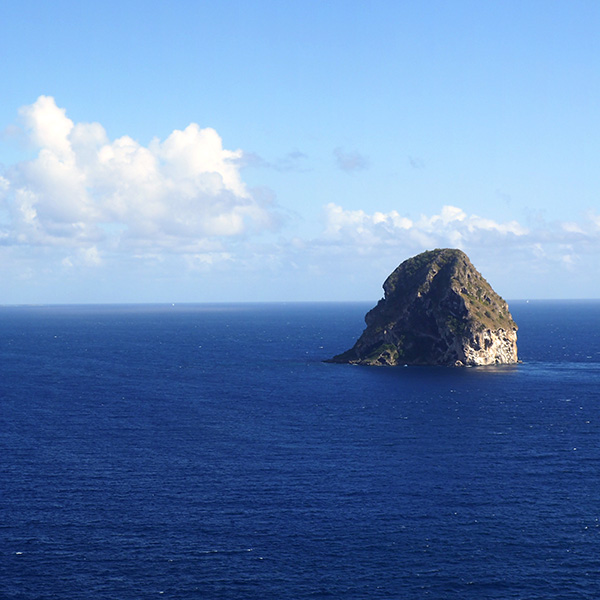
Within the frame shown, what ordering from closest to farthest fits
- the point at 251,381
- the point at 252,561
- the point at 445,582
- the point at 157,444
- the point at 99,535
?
1. the point at 445,582
2. the point at 252,561
3. the point at 99,535
4. the point at 157,444
5. the point at 251,381

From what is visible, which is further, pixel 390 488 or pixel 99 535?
pixel 390 488

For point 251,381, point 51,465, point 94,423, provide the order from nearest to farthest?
point 51,465 < point 94,423 < point 251,381

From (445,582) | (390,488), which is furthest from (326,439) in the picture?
(445,582)

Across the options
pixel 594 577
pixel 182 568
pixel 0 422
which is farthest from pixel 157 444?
pixel 594 577

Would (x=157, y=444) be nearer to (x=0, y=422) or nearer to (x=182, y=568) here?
(x=0, y=422)

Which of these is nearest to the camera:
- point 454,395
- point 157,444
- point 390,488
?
point 390,488

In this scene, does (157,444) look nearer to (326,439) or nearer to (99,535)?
(326,439)
